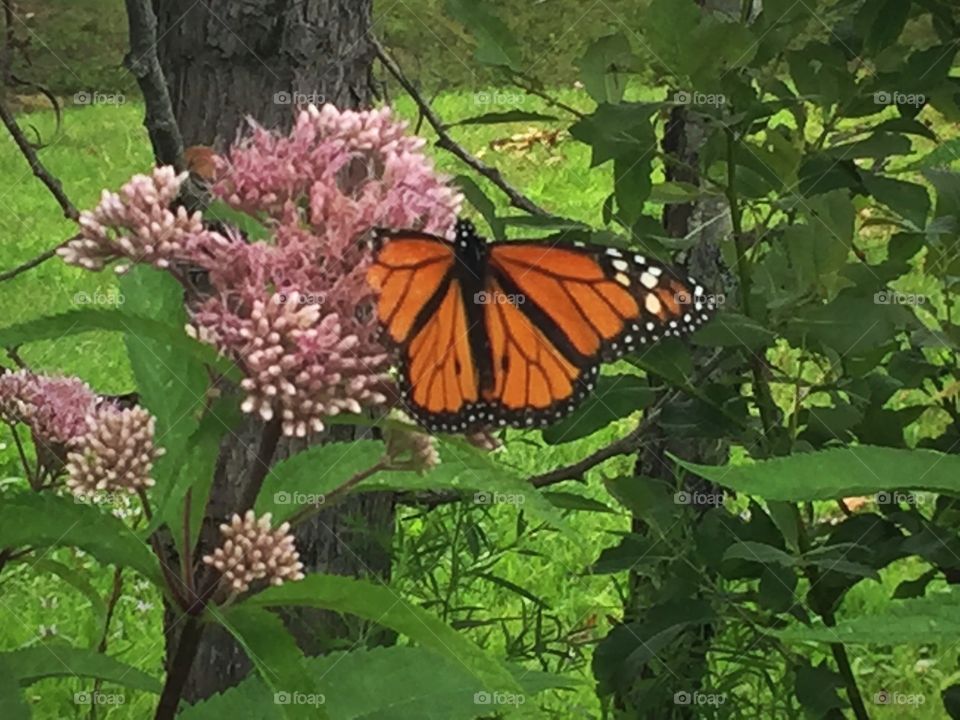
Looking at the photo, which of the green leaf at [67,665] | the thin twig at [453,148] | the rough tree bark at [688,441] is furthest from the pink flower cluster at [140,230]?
the rough tree bark at [688,441]

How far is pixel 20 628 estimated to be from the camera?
2.23m

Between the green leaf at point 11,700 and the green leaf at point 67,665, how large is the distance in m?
0.03

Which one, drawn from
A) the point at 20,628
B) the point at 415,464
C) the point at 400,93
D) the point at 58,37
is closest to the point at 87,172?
the point at 400,93

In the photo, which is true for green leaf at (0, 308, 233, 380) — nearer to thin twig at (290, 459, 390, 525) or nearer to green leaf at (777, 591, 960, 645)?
thin twig at (290, 459, 390, 525)

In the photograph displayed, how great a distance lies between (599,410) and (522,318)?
10.4 inches

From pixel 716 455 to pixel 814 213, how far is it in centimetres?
59

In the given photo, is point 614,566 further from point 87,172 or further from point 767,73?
point 87,172

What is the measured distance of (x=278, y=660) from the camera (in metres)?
0.72

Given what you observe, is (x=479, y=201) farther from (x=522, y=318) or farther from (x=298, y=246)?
(x=298, y=246)

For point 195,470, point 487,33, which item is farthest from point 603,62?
point 195,470

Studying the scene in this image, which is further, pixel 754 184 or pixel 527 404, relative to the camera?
pixel 754 184

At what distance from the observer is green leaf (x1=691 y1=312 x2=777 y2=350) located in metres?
1.03

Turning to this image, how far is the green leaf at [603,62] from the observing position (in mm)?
1064

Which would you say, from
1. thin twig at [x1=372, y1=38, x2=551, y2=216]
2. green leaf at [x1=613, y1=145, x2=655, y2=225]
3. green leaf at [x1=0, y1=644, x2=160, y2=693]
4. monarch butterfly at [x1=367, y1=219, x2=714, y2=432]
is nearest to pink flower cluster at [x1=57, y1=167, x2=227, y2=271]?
monarch butterfly at [x1=367, y1=219, x2=714, y2=432]
